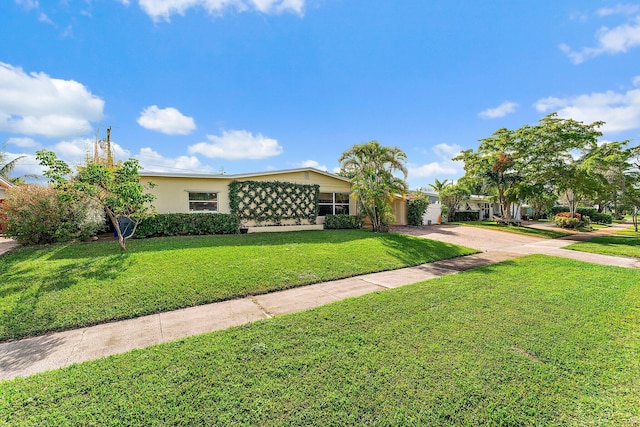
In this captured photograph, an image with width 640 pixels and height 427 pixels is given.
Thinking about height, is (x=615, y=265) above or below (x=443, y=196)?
below

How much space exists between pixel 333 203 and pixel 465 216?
63.8 feet

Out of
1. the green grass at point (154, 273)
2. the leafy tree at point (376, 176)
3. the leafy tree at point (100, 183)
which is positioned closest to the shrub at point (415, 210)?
the leafy tree at point (376, 176)

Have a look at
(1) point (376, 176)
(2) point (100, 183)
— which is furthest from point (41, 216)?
(1) point (376, 176)

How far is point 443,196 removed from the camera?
27.2 metres

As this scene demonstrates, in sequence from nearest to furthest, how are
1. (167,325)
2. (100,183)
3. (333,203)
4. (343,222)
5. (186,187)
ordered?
1. (167,325)
2. (100,183)
3. (186,187)
4. (343,222)
5. (333,203)

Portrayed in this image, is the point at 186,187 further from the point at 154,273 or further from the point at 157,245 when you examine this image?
the point at 154,273

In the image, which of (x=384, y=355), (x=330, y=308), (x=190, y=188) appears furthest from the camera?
(x=190, y=188)

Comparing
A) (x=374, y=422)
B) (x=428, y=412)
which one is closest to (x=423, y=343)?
(x=428, y=412)

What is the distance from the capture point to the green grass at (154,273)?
4.62 metres

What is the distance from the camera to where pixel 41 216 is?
360 inches

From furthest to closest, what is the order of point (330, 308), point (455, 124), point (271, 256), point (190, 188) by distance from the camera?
point (455, 124), point (190, 188), point (271, 256), point (330, 308)

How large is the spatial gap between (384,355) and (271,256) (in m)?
5.71

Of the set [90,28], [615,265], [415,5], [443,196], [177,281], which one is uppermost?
[415,5]

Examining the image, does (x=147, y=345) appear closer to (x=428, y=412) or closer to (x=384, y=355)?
(x=384, y=355)
